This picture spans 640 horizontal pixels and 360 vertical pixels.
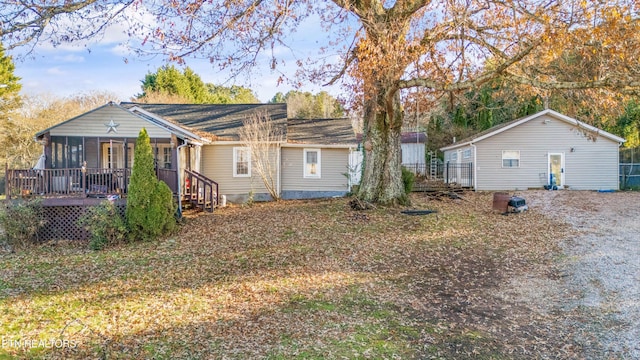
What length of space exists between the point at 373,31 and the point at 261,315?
7297mm

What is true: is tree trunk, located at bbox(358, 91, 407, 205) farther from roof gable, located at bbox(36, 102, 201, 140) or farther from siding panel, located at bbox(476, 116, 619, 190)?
siding panel, located at bbox(476, 116, 619, 190)

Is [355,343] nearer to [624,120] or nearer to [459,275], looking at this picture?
[459,275]

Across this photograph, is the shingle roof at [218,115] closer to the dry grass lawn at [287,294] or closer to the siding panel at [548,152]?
the dry grass lawn at [287,294]

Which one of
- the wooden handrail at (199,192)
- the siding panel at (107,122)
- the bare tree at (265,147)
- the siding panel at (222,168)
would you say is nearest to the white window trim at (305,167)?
the bare tree at (265,147)

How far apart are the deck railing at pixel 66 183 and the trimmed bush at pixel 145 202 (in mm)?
1815

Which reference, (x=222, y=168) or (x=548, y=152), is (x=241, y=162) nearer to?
(x=222, y=168)

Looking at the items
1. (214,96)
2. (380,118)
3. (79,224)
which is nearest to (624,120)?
(380,118)

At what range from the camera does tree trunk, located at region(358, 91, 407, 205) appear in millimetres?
12250

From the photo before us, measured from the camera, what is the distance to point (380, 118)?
40.1 feet

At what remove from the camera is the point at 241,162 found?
16.9m

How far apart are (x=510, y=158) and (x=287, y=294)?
18117 millimetres

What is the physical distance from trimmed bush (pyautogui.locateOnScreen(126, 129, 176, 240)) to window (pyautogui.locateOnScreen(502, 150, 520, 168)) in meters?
17.4

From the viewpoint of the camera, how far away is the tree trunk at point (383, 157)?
1225 centimetres

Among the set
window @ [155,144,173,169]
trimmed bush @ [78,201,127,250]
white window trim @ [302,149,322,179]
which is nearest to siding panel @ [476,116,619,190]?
white window trim @ [302,149,322,179]
